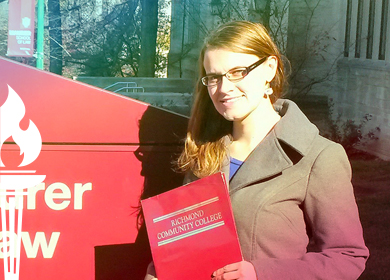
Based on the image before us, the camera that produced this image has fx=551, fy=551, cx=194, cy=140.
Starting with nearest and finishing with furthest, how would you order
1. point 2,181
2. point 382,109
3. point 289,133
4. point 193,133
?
1. point 289,133
2. point 193,133
3. point 2,181
4. point 382,109

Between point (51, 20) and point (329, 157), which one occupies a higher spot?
point (51, 20)

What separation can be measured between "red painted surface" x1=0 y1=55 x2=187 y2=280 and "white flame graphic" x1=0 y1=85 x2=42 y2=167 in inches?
0.7

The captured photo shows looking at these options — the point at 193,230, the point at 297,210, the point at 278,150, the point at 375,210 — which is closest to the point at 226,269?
the point at 193,230

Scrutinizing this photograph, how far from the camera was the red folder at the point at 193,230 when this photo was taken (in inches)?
54.8

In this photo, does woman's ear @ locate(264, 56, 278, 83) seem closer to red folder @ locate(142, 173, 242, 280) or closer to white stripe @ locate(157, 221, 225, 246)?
red folder @ locate(142, 173, 242, 280)

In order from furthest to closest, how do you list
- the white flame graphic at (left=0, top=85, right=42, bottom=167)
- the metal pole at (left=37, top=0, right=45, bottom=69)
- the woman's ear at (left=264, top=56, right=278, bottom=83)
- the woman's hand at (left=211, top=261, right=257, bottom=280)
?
the metal pole at (left=37, top=0, right=45, bottom=69) < the white flame graphic at (left=0, top=85, right=42, bottom=167) < the woman's ear at (left=264, top=56, right=278, bottom=83) < the woman's hand at (left=211, top=261, right=257, bottom=280)

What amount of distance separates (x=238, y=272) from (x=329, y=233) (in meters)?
0.25

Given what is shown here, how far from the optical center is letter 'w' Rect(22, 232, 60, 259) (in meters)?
1.80

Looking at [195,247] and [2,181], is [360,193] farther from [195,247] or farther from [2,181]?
[2,181]

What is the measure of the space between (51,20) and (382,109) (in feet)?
4.76

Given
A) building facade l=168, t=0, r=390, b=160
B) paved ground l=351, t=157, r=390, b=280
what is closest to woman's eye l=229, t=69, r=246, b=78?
building facade l=168, t=0, r=390, b=160

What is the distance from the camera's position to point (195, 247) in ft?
4.66

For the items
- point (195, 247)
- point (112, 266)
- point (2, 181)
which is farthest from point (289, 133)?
point (2, 181)

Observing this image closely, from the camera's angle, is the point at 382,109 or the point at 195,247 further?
the point at 382,109
